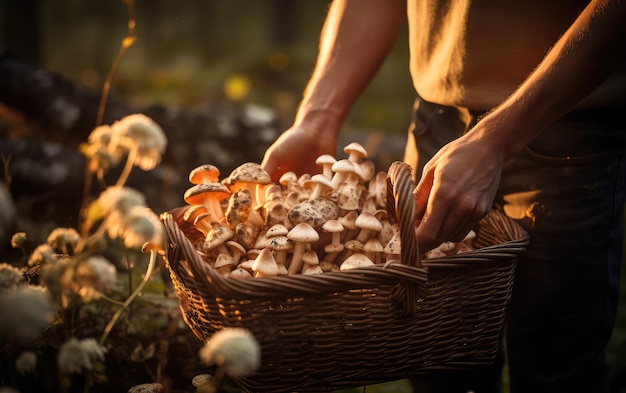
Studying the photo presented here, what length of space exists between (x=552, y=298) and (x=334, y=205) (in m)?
0.89

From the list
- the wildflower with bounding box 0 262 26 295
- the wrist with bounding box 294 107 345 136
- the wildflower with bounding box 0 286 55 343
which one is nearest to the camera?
the wildflower with bounding box 0 286 55 343

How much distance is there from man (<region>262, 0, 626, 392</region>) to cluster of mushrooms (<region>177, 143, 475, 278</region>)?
0.16 metres

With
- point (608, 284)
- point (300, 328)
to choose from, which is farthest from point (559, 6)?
point (300, 328)

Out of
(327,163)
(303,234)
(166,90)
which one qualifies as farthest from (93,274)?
(166,90)

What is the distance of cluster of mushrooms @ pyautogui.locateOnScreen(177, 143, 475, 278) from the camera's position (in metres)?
1.61

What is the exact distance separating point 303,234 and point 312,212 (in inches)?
4.1

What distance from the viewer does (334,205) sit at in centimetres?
173

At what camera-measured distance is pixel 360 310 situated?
4.61 feet

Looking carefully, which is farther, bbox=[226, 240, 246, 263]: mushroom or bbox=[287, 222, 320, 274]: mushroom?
bbox=[226, 240, 246, 263]: mushroom

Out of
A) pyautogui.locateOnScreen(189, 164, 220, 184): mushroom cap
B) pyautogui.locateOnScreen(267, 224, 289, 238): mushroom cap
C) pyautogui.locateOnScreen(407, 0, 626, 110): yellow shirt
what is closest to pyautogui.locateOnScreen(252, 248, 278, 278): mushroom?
pyautogui.locateOnScreen(267, 224, 289, 238): mushroom cap

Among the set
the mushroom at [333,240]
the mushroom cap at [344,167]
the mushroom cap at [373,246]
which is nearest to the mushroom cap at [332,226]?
the mushroom at [333,240]

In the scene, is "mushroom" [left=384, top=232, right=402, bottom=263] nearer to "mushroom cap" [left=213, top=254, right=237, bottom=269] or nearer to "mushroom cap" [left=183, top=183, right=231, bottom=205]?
"mushroom cap" [left=213, top=254, right=237, bottom=269]

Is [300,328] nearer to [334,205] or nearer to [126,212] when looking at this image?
[334,205]

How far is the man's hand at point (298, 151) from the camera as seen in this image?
200 centimetres
